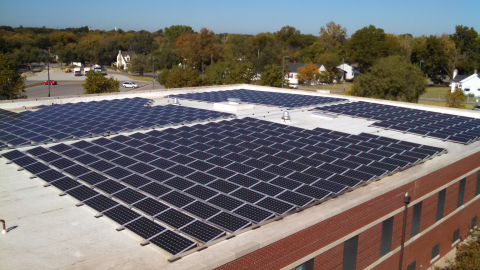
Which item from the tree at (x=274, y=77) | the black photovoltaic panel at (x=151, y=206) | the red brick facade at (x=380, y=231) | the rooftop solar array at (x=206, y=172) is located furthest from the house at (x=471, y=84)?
the black photovoltaic panel at (x=151, y=206)

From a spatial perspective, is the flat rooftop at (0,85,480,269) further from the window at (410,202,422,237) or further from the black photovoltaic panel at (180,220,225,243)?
the window at (410,202,422,237)

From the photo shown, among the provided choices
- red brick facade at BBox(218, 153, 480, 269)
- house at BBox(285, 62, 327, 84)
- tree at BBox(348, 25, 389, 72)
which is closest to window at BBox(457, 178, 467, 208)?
red brick facade at BBox(218, 153, 480, 269)

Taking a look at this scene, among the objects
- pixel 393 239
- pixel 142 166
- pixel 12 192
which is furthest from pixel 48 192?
pixel 393 239

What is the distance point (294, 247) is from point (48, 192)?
1034 cm

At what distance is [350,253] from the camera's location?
15461 mm

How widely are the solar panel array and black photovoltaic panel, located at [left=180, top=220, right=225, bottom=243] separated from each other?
1959 cm

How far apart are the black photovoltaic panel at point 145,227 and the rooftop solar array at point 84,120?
498 inches

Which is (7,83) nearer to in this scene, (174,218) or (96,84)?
(96,84)

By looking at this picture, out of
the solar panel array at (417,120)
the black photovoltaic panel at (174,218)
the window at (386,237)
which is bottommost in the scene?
the window at (386,237)

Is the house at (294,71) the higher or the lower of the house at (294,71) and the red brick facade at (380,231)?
the higher

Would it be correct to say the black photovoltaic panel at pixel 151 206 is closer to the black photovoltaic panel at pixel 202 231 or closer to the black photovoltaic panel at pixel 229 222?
the black photovoltaic panel at pixel 202 231

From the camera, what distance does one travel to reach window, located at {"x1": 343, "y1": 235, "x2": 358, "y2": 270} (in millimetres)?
15227

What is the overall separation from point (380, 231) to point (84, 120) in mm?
21881

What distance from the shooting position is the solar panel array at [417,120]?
85.7 ft
